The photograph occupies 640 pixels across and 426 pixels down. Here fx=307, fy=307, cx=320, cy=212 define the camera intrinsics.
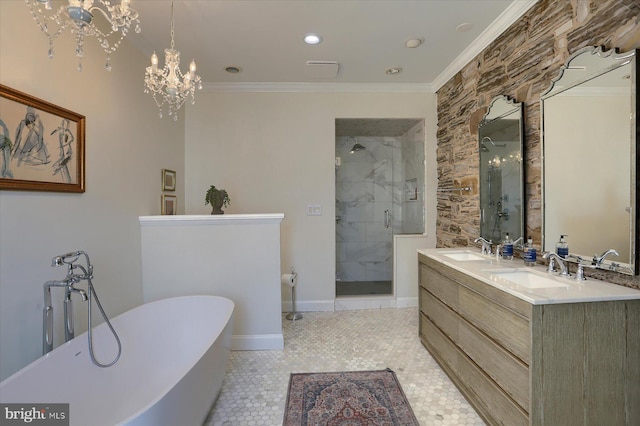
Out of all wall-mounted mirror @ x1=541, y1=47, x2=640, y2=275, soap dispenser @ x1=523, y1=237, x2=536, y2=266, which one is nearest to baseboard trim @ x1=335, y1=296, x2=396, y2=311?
soap dispenser @ x1=523, y1=237, x2=536, y2=266

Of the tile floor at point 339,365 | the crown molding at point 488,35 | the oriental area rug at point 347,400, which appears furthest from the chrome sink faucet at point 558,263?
the crown molding at point 488,35

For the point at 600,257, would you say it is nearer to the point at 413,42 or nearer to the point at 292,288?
the point at 413,42

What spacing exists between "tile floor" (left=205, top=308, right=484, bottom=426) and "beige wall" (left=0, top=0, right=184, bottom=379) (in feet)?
3.61

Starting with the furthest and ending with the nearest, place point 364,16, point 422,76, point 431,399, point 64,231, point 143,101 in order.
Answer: point 422,76
point 143,101
point 364,16
point 431,399
point 64,231

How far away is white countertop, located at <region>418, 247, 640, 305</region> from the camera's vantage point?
4.41 ft

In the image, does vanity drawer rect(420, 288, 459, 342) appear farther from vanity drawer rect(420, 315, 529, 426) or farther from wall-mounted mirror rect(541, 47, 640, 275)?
wall-mounted mirror rect(541, 47, 640, 275)

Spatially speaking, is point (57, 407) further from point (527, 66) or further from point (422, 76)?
Answer: point (422, 76)

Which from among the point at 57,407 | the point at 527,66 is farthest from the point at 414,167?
the point at 57,407

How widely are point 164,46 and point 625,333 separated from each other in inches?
145

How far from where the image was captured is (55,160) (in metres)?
1.78

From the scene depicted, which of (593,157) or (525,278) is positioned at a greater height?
(593,157)

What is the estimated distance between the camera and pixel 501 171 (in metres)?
2.43

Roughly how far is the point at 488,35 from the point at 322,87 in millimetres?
1734

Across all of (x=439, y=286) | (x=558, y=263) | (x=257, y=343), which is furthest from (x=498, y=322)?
(x=257, y=343)
